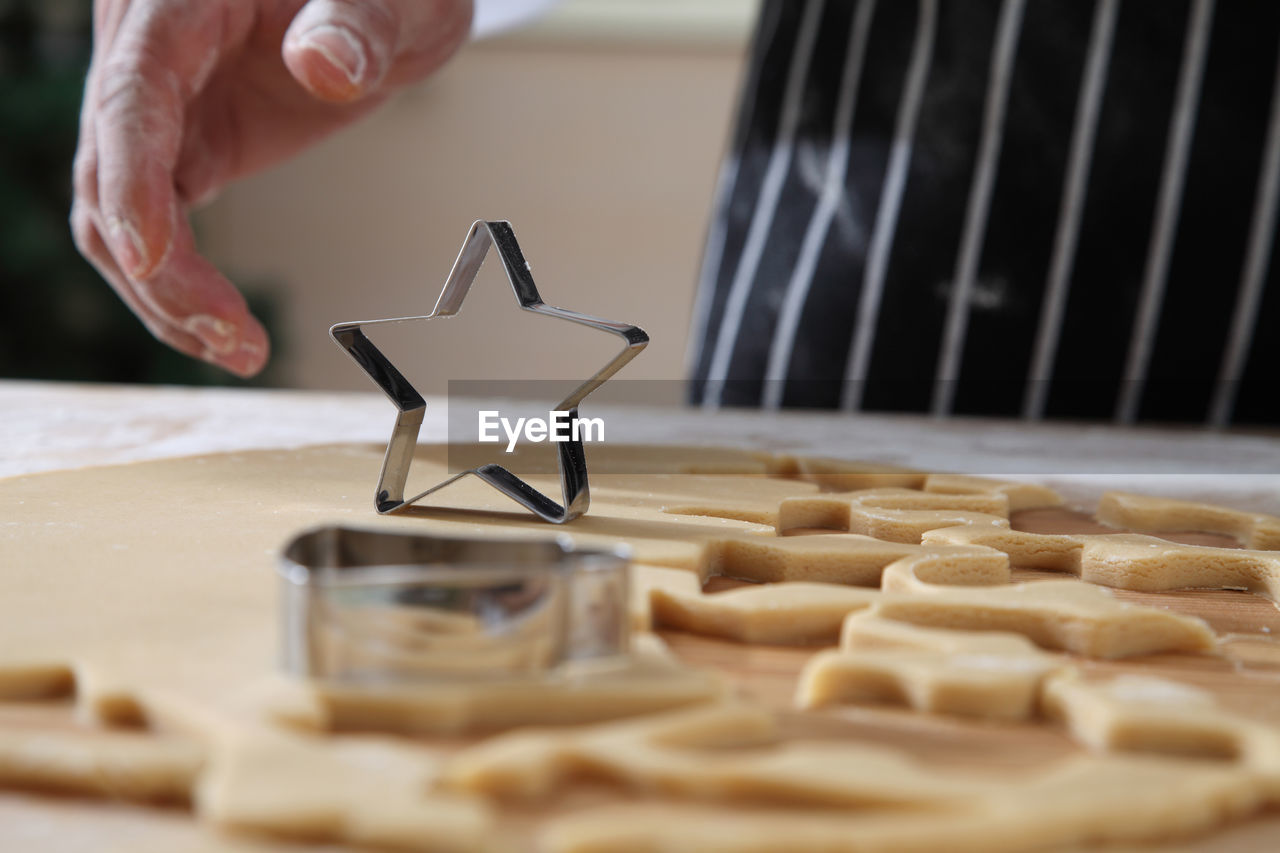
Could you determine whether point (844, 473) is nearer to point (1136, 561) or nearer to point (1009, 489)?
point (1009, 489)

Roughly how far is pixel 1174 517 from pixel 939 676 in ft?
1.75

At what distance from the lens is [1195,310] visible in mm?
1602

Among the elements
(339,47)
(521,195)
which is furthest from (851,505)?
(521,195)

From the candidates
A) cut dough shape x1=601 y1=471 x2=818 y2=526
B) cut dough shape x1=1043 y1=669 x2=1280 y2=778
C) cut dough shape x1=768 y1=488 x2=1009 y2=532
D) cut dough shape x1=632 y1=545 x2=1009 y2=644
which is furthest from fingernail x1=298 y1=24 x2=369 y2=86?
cut dough shape x1=1043 y1=669 x2=1280 y2=778

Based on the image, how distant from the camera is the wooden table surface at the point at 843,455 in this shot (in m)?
0.47

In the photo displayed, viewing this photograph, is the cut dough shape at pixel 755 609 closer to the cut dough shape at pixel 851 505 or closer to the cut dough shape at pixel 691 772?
the cut dough shape at pixel 691 772

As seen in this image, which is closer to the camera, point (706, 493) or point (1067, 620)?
point (1067, 620)

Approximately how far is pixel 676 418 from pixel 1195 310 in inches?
28.2

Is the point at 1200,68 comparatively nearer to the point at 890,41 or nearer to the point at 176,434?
the point at 890,41

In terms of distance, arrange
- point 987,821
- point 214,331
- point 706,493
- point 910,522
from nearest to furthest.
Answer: point 987,821, point 910,522, point 706,493, point 214,331

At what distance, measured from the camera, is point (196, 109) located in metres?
1.51

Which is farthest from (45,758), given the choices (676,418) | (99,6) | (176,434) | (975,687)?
(99,6)

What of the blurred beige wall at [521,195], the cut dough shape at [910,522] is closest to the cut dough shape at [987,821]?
the cut dough shape at [910,522]

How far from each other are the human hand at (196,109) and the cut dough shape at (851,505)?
675 millimetres
